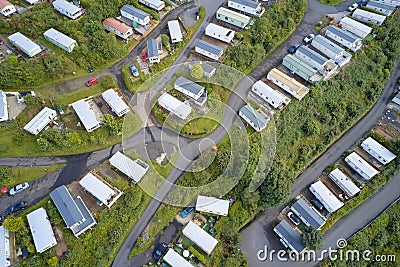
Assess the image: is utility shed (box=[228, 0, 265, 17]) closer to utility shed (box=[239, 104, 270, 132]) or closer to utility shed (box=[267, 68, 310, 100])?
utility shed (box=[267, 68, 310, 100])

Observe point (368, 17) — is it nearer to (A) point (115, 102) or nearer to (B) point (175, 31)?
(B) point (175, 31)

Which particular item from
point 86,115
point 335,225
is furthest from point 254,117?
point 86,115

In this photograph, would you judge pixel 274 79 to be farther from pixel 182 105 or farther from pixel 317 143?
pixel 182 105

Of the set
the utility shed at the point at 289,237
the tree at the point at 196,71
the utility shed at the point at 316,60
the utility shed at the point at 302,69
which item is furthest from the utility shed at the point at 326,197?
the tree at the point at 196,71

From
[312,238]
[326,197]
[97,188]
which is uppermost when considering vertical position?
[326,197]

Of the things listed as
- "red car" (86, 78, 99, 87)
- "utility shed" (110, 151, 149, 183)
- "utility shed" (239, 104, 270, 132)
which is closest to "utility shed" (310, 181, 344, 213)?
"utility shed" (239, 104, 270, 132)

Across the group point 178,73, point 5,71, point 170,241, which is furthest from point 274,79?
point 5,71
